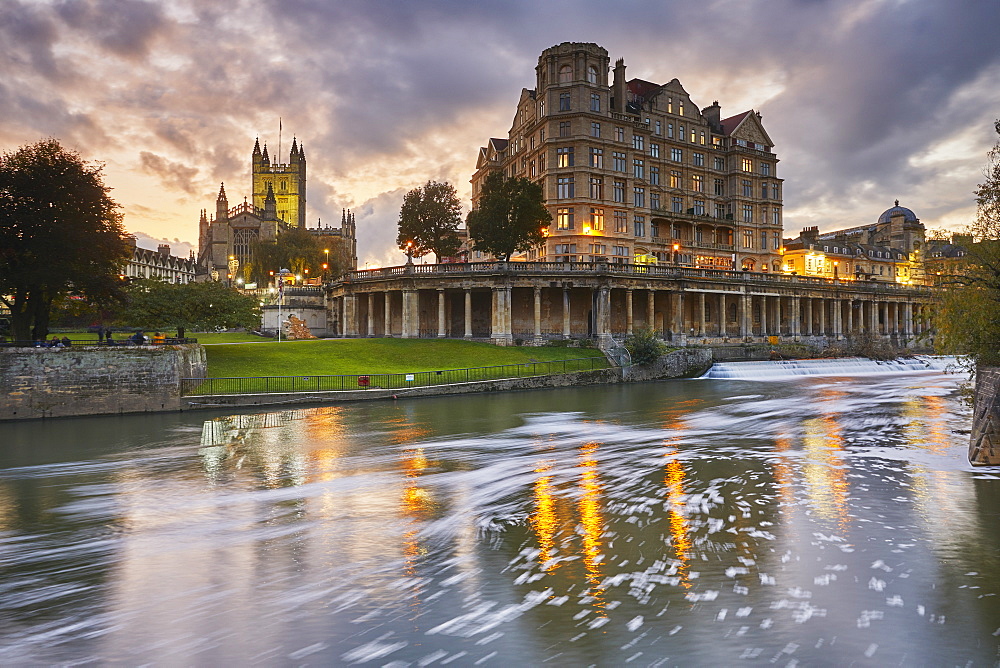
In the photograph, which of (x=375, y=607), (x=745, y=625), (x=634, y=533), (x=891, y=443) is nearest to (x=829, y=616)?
(x=745, y=625)

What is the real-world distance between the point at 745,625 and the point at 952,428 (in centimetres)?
2399

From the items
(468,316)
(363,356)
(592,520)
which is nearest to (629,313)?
(468,316)

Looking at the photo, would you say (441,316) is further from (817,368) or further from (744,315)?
(817,368)

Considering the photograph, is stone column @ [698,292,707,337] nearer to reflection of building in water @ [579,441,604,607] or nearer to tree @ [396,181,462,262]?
tree @ [396,181,462,262]

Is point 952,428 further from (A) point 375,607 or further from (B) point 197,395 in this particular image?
(B) point 197,395

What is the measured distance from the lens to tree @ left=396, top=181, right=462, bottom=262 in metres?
69.8

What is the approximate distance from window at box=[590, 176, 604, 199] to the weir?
25255 millimetres

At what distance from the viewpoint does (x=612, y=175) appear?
71.4 metres

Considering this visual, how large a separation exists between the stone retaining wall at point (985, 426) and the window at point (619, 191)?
55.1 metres

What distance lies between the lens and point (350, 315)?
66312 mm

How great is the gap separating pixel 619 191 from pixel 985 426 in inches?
2251

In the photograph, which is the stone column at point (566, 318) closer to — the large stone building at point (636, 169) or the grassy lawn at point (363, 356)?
the grassy lawn at point (363, 356)

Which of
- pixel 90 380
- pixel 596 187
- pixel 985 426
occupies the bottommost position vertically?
pixel 985 426

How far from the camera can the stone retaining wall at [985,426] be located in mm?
18547
